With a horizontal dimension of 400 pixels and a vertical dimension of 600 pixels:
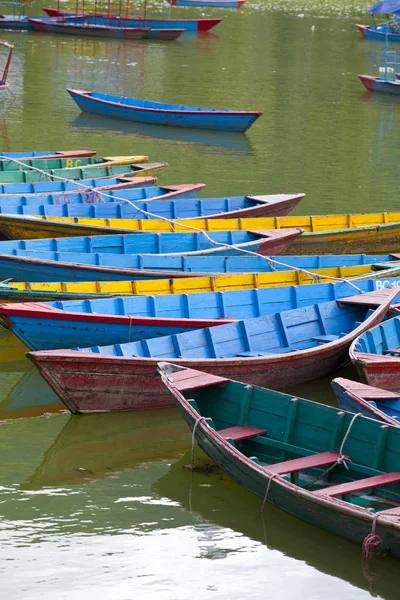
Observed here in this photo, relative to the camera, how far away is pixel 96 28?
145ft

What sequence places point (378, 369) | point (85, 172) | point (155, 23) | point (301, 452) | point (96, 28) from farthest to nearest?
1. point (155, 23)
2. point (96, 28)
3. point (85, 172)
4. point (378, 369)
5. point (301, 452)

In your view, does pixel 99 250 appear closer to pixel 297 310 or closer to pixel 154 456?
pixel 297 310

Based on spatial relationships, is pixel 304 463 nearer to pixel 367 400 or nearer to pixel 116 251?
pixel 367 400

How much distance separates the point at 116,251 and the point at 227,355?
12.8ft

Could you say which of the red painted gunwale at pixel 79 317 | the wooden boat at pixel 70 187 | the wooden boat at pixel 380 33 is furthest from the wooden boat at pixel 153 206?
the wooden boat at pixel 380 33

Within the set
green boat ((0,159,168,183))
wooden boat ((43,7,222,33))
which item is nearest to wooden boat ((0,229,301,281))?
green boat ((0,159,168,183))

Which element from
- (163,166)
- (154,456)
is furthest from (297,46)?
(154,456)

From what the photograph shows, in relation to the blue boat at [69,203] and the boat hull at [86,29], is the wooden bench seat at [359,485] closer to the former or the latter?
the blue boat at [69,203]

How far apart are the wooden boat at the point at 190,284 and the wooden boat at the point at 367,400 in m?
3.19

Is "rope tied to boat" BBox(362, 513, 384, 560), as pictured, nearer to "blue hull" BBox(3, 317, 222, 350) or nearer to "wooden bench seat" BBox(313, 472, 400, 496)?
"wooden bench seat" BBox(313, 472, 400, 496)

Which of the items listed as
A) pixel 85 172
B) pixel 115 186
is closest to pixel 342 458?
pixel 115 186

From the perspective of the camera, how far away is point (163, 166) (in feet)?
66.7

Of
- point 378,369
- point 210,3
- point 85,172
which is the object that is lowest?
point 378,369

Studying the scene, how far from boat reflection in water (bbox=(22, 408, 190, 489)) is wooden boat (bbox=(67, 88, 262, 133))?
1758 cm
